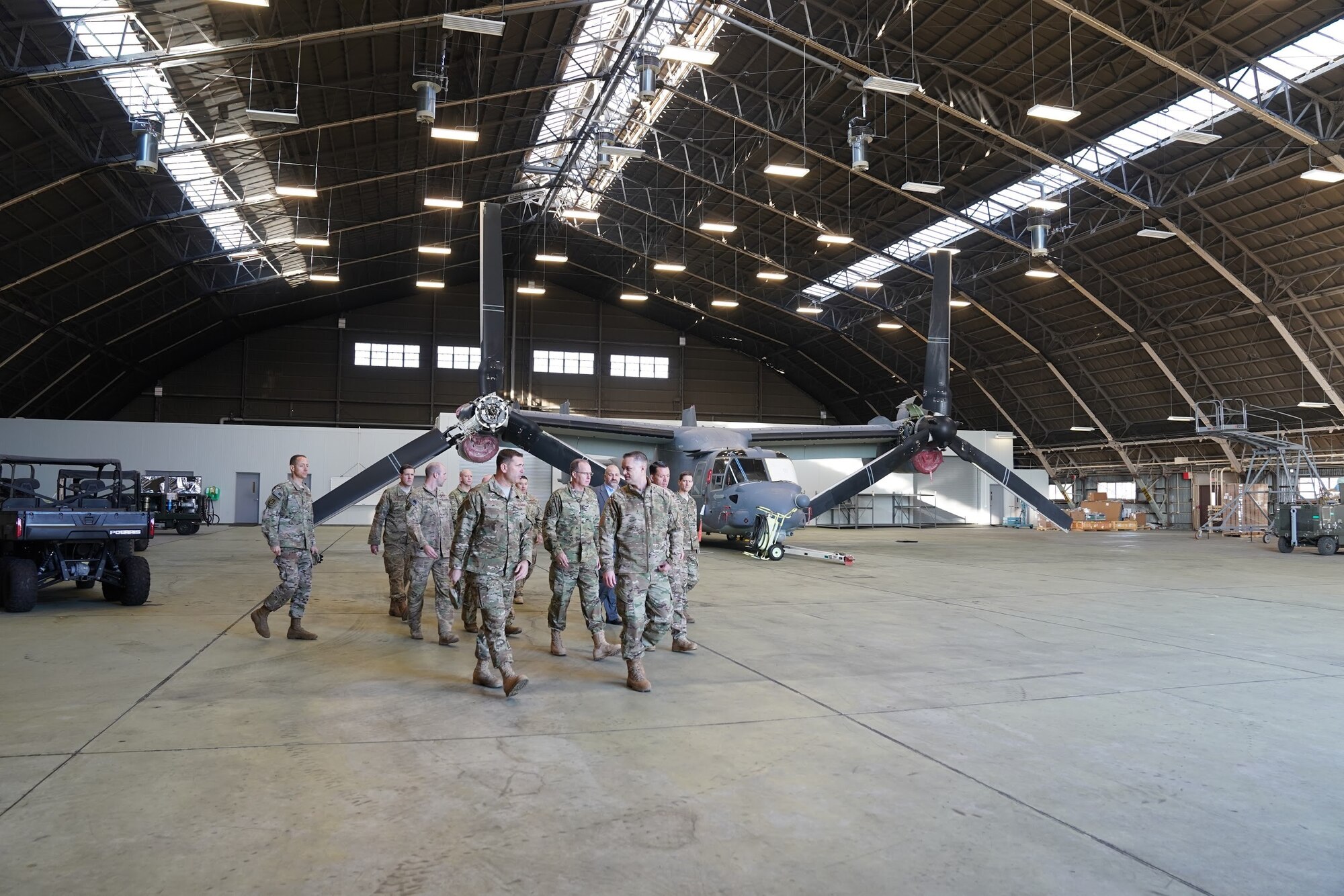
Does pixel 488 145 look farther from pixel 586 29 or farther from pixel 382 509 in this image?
pixel 382 509

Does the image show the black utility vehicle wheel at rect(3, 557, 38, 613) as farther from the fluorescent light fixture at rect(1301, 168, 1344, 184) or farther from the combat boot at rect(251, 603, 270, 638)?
the fluorescent light fixture at rect(1301, 168, 1344, 184)

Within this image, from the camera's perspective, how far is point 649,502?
21.8ft

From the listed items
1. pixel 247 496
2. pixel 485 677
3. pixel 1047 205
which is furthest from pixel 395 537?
pixel 247 496

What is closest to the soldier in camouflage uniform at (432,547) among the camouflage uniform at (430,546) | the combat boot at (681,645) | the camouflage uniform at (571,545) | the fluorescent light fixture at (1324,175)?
the camouflage uniform at (430,546)

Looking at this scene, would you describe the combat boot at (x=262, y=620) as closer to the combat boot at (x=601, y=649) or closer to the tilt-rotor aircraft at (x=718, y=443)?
the combat boot at (x=601, y=649)

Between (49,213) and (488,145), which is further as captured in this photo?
(488,145)

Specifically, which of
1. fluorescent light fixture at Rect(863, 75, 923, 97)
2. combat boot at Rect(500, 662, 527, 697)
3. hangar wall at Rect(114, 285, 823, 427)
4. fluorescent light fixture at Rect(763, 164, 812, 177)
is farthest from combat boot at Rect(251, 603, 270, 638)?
hangar wall at Rect(114, 285, 823, 427)

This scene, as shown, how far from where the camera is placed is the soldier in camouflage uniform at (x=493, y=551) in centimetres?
590

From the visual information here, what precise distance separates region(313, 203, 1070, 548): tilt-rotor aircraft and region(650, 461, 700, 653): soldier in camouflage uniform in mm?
7053

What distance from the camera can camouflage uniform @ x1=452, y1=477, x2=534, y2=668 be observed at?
5895 mm

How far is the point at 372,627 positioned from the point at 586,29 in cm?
1749

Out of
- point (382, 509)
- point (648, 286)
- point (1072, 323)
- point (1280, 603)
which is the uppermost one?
point (648, 286)

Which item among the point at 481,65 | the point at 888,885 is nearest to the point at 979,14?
the point at 481,65

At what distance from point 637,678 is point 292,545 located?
12.3 feet
